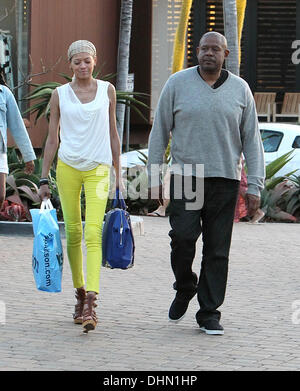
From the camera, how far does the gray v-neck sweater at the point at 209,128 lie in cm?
742

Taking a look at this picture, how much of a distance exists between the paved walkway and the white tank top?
1.16 metres

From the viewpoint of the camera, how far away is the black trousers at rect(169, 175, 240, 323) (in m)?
7.53

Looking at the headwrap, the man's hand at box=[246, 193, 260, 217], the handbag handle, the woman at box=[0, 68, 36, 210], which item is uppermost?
the headwrap

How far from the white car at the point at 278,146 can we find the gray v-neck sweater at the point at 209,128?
10184mm

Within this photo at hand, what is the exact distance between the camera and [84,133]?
7684 mm

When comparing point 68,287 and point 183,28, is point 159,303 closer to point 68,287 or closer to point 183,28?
point 68,287

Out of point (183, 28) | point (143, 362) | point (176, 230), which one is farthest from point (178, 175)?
point (183, 28)

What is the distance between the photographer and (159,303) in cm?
880

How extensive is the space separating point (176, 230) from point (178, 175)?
37cm

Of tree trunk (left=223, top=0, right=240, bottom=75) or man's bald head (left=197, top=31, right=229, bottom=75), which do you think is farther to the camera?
tree trunk (left=223, top=0, right=240, bottom=75)

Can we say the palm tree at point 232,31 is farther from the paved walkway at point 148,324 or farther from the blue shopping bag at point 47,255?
the blue shopping bag at point 47,255

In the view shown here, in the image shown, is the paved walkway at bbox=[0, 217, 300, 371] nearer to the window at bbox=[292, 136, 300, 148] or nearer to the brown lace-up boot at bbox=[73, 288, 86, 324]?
the brown lace-up boot at bbox=[73, 288, 86, 324]

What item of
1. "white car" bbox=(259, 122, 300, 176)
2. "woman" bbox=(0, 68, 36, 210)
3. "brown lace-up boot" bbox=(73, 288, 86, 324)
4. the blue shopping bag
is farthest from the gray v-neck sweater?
"white car" bbox=(259, 122, 300, 176)

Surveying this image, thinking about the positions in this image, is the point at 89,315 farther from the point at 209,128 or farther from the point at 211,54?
the point at 211,54
